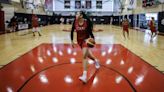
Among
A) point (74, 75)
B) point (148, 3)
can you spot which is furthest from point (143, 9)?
point (74, 75)

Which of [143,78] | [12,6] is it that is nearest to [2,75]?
[143,78]

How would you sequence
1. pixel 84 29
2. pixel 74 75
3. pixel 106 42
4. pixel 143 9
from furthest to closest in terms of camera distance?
pixel 143 9 → pixel 106 42 → pixel 74 75 → pixel 84 29

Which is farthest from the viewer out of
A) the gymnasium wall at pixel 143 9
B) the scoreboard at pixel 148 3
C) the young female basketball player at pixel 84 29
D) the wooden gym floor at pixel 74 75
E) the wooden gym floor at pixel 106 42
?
the scoreboard at pixel 148 3

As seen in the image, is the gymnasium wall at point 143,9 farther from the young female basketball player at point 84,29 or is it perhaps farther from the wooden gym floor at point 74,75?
the young female basketball player at point 84,29

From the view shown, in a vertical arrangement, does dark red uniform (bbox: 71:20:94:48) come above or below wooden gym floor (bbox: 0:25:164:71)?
above

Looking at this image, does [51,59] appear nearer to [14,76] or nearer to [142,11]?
[14,76]

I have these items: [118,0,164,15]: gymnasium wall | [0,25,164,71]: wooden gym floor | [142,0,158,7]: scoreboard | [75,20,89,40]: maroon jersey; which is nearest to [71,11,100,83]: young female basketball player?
[75,20,89,40]: maroon jersey

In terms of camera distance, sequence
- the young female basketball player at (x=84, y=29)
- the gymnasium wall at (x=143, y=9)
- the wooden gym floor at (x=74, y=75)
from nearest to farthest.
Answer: the wooden gym floor at (x=74, y=75) → the young female basketball player at (x=84, y=29) → the gymnasium wall at (x=143, y=9)

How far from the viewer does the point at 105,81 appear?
19.8 feet

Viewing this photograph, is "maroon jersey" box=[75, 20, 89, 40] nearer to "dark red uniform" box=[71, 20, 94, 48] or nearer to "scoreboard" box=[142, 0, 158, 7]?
→ "dark red uniform" box=[71, 20, 94, 48]

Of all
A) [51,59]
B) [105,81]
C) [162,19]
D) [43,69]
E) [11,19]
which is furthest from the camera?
[11,19]

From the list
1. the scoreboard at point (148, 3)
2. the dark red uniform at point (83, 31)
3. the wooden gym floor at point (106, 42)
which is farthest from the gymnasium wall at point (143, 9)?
the dark red uniform at point (83, 31)

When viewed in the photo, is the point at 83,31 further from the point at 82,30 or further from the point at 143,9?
the point at 143,9

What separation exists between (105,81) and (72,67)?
6.37ft
